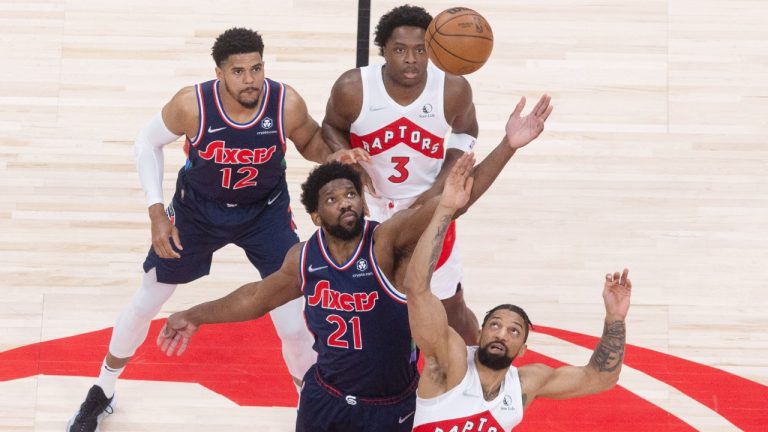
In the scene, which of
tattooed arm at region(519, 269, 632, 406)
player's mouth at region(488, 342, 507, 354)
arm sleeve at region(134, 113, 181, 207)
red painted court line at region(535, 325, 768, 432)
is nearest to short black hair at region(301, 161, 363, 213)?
player's mouth at region(488, 342, 507, 354)

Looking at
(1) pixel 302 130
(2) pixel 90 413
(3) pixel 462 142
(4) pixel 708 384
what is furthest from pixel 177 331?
(4) pixel 708 384

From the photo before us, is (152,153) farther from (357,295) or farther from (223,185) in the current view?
(357,295)

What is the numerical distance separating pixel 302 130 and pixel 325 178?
2.61 ft

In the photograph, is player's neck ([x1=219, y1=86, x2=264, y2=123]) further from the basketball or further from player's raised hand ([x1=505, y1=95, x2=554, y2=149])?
player's raised hand ([x1=505, y1=95, x2=554, y2=149])

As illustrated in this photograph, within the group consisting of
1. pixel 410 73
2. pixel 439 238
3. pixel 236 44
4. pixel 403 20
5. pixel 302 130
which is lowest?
pixel 439 238

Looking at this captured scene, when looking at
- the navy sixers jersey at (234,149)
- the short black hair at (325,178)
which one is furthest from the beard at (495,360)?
the navy sixers jersey at (234,149)

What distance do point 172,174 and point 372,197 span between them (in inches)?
62.7

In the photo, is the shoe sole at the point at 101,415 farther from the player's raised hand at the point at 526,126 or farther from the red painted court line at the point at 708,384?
the player's raised hand at the point at 526,126

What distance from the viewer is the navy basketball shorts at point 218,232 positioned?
5.73 meters

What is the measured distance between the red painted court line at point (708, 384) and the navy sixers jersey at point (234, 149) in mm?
1820

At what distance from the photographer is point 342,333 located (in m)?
4.93

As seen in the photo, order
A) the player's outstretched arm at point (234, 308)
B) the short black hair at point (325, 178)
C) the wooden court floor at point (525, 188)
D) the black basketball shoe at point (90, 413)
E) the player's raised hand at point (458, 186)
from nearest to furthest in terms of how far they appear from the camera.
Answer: the player's raised hand at point (458, 186) → the short black hair at point (325, 178) → the player's outstretched arm at point (234, 308) → the black basketball shoe at point (90, 413) → the wooden court floor at point (525, 188)

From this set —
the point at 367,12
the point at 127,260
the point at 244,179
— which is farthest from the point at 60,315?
the point at 367,12

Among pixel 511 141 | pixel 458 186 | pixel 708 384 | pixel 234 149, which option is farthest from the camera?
pixel 708 384
